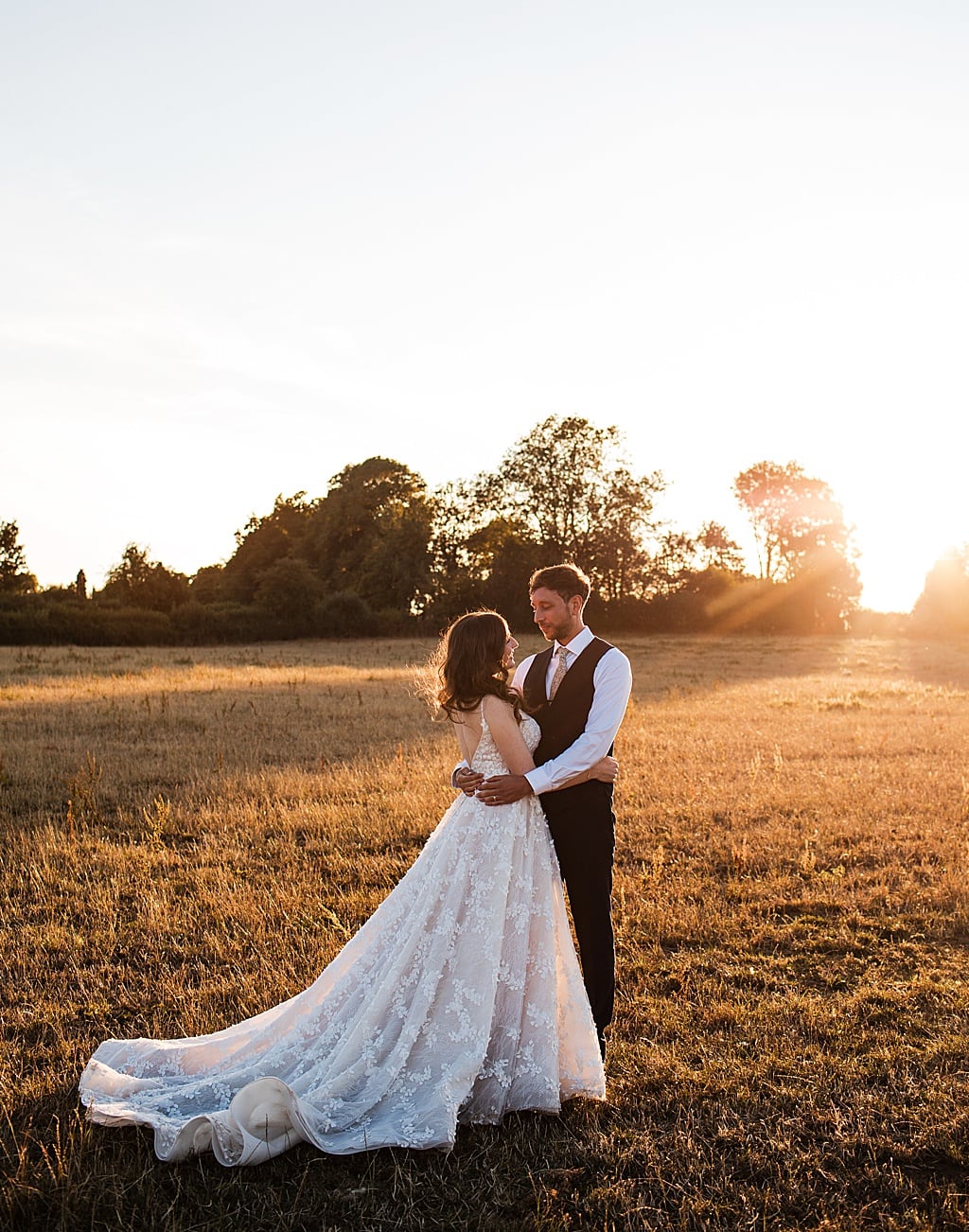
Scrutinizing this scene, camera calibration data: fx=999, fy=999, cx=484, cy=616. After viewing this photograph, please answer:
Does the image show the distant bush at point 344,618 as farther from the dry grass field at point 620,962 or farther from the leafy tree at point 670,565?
the dry grass field at point 620,962

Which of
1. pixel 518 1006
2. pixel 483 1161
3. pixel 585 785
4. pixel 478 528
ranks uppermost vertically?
pixel 478 528

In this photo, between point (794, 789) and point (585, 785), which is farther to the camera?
point (794, 789)

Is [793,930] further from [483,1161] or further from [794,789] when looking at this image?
[794,789]

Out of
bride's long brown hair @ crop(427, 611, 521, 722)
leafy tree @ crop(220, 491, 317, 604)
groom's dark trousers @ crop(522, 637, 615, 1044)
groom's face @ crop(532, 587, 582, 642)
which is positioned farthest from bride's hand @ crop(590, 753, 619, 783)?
leafy tree @ crop(220, 491, 317, 604)

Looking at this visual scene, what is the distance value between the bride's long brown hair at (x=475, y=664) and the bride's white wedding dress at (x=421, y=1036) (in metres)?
0.31

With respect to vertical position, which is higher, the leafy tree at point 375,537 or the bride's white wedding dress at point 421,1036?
the leafy tree at point 375,537

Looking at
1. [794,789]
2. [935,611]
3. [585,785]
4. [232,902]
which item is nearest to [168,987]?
[232,902]

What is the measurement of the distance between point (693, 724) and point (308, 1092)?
613 inches

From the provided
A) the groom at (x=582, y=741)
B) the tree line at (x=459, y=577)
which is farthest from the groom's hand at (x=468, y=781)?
the tree line at (x=459, y=577)

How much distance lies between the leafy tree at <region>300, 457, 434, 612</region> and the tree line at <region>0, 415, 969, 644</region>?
0.11m

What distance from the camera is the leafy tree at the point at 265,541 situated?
64.8 metres

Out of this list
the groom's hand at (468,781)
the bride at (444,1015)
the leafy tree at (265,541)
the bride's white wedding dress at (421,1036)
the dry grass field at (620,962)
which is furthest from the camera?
the leafy tree at (265,541)

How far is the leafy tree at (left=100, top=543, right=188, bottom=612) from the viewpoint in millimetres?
60312

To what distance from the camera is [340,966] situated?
5.14 metres
